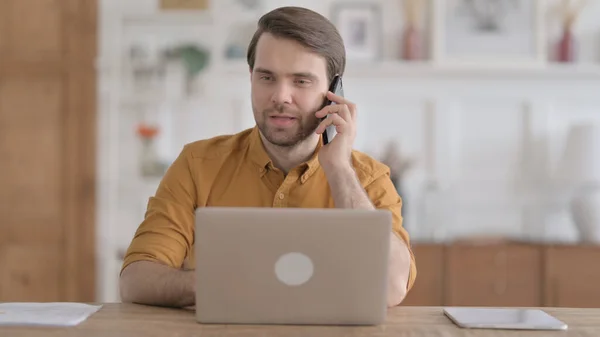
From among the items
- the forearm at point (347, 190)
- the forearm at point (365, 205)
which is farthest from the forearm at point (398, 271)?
the forearm at point (347, 190)

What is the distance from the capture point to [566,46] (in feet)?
13.5

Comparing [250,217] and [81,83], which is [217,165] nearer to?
[250,217]

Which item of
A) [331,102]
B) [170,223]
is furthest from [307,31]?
[170,223]

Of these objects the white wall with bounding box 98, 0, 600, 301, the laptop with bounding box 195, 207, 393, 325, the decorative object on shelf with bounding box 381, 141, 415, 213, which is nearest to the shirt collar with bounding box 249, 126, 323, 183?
the laptop with bounding box 195, 207, 393, 325

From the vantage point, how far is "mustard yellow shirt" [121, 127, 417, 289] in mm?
2039

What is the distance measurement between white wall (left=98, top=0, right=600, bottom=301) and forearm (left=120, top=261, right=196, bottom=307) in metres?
2.44

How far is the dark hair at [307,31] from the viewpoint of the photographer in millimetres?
2070

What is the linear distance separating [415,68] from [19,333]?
10.3 feet

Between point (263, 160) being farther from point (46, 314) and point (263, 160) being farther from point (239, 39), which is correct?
point (239, 39)

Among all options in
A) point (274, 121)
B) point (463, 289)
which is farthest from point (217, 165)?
point (463, 289)

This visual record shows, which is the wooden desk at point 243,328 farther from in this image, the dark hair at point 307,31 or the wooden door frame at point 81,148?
the wooden door frame at point 81,148

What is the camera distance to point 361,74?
13.8 feet

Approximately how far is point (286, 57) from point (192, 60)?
2228 millimetres

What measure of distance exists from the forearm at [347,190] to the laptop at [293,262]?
521 millimetres
